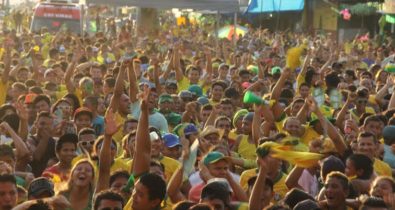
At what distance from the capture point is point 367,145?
360 inches

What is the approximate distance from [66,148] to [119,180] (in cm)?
139

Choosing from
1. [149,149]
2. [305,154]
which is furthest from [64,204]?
[305,154]

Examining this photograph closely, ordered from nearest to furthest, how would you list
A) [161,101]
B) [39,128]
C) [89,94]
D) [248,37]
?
[39,128] → [161,101] → [89,94] → [248,37]

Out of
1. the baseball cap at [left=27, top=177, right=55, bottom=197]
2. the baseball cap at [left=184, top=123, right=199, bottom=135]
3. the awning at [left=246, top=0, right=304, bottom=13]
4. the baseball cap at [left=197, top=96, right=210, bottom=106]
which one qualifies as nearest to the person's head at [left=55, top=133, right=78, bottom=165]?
the baseball cap at [left=184, top=123, right=199, bottom=135]

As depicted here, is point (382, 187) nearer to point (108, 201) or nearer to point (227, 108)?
point (108, 201)

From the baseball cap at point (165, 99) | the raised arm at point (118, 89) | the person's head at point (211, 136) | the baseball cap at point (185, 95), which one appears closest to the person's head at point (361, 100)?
the baseball cap at point (185, 95)

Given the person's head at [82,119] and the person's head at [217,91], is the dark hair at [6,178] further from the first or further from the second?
the person's head at [217,91]

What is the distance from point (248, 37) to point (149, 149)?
20.4 m

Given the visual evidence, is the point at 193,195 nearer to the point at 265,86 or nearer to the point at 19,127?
the point at 19,127

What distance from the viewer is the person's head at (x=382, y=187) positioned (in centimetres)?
750

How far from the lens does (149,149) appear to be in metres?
7.89

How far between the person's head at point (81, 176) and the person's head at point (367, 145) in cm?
257

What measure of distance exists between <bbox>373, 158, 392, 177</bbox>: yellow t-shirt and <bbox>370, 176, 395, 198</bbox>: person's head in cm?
133

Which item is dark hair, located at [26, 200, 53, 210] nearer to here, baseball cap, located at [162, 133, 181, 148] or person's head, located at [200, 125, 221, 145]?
person's head, located at [200, 125, 221, 145]
